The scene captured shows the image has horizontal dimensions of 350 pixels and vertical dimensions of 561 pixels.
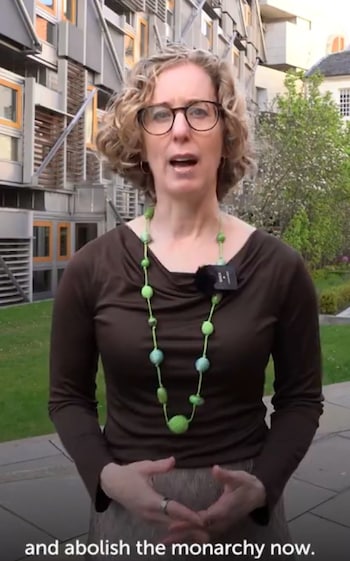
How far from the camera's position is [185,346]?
4.42 feet

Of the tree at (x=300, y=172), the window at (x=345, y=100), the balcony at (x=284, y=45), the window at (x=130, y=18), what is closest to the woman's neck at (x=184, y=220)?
the tree at (x=300, y=172)

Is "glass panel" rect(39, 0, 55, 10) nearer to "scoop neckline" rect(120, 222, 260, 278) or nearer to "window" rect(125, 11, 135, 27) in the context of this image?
"window" rect(125, 11, 135, 27)

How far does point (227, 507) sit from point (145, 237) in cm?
65

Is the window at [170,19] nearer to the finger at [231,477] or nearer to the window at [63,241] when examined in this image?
the window at [63,241]

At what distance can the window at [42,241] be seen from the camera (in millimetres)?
14898

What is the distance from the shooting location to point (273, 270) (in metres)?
1.41

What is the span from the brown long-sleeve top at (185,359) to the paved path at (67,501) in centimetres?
167

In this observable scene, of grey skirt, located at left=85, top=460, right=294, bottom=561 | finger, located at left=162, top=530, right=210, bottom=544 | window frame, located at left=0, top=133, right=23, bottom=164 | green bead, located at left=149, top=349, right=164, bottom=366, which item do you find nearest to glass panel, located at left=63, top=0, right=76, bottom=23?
window frame, located at left=0, top=133, right=23, bottom=164

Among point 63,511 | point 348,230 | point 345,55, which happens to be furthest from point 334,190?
point 345,55

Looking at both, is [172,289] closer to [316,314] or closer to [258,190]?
[316,314]

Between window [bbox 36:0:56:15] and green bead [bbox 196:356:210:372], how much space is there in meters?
14.9

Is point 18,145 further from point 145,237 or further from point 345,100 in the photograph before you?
point 345,100

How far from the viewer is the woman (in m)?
1.34

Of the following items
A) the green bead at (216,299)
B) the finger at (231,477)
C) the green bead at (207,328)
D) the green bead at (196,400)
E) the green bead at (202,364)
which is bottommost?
the finger at (231,477)
